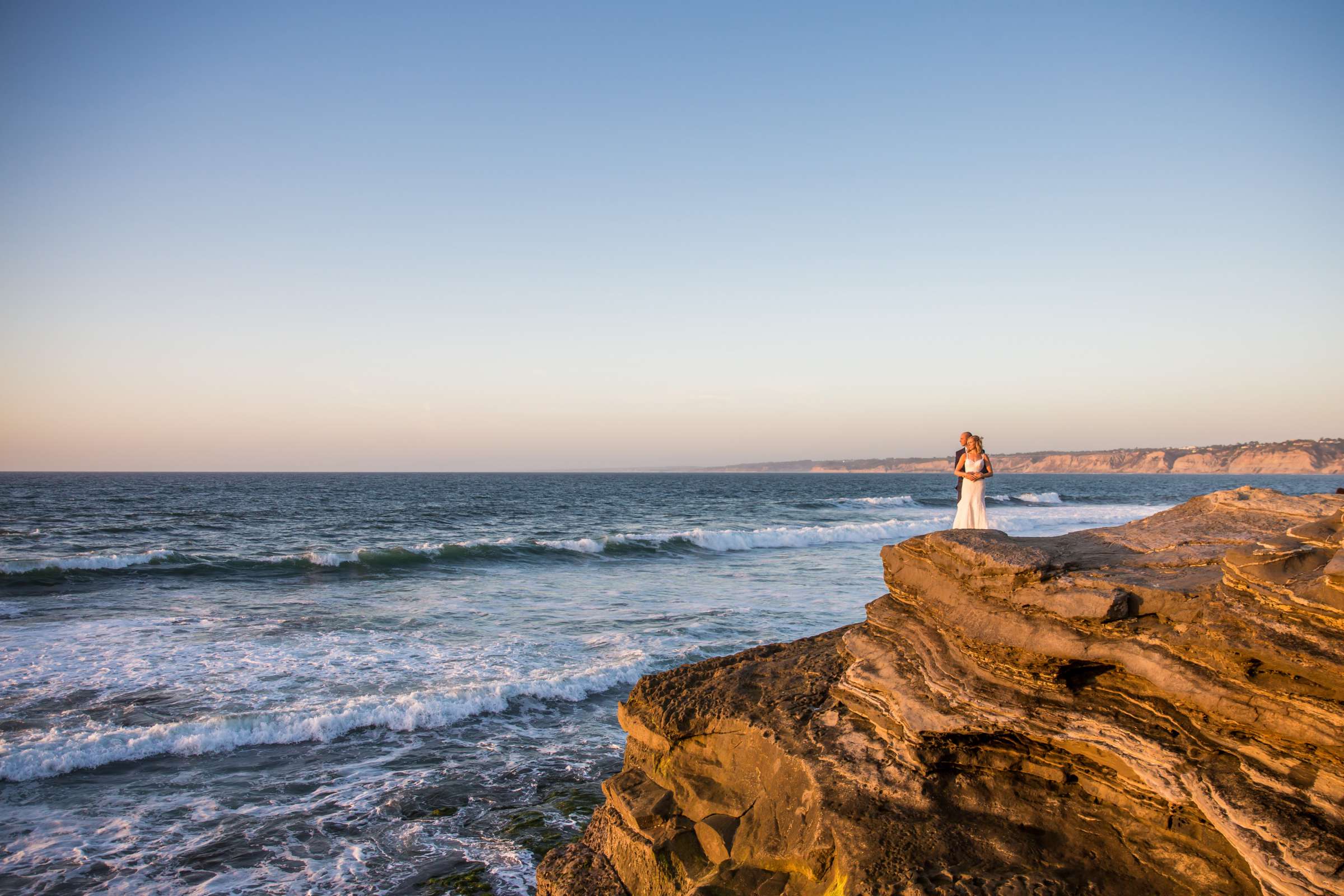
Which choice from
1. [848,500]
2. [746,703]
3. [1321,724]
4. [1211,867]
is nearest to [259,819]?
[746,703]

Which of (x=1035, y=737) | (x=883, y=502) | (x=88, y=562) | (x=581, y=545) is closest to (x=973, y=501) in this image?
(x=1035, y=737)

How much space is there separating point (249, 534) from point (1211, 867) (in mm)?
33294

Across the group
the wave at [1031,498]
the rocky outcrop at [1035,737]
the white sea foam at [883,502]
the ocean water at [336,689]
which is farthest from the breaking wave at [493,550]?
the wave at [1031,498]

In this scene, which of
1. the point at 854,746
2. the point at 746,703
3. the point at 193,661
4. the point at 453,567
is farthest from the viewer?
the point at 453,567

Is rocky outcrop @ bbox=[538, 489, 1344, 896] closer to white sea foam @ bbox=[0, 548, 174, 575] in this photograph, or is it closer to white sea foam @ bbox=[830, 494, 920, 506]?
white sea foam @ bbox=[0, 548, 174, 575]

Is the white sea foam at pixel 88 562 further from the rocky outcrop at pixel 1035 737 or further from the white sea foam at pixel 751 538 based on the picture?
the rocky outcrop at pixel 1035 737

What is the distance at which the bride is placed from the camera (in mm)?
8875

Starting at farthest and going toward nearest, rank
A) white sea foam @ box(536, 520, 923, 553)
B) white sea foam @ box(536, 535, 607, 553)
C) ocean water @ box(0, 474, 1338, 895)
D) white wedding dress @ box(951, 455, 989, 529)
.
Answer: white sea foam @ box(536, 520, 923, 553)
white sea foam @ box(536, 535, 607, 553)
white wedding dress @ box(951, 455, 989, 529)
ocean water @ box(0, 474, 1338, 895)

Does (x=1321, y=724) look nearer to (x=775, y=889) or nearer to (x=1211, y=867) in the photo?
(x=1211, y=867)

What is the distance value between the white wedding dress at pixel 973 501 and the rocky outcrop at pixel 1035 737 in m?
3.25

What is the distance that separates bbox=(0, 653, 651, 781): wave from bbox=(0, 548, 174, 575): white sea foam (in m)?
14.7

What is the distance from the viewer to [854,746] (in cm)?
470

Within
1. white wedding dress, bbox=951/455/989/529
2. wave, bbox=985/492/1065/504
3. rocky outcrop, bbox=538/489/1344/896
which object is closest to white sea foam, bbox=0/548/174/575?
rocky outcrop, bbox=538/489/1344/896

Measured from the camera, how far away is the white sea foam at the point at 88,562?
18.8 meters
